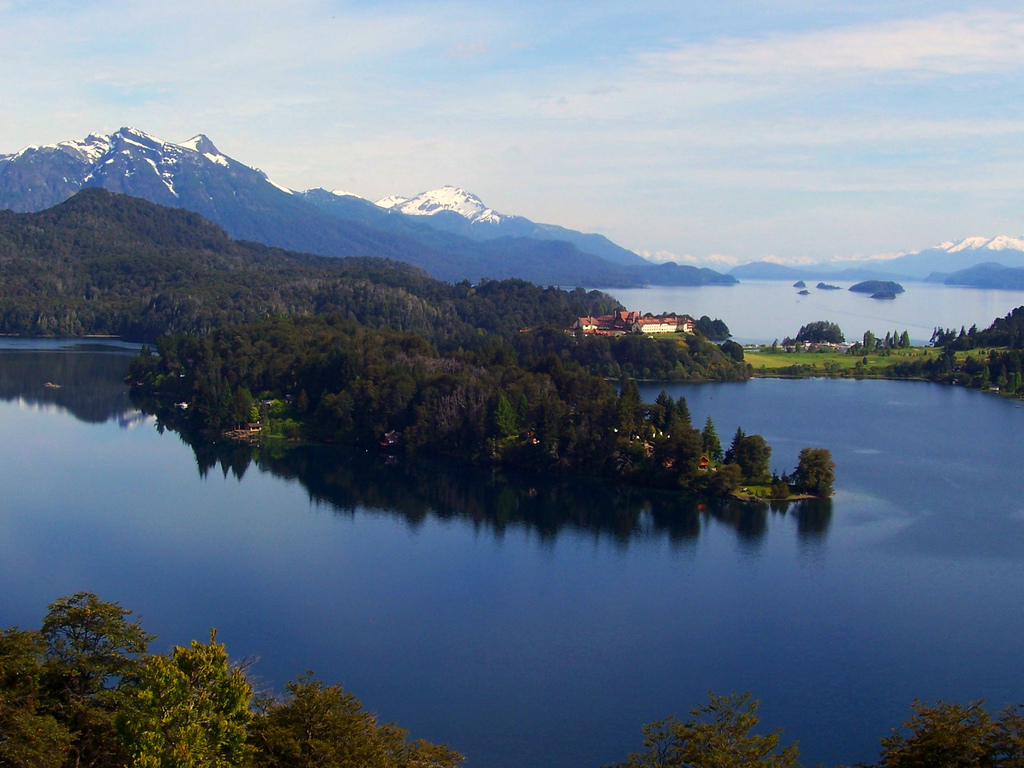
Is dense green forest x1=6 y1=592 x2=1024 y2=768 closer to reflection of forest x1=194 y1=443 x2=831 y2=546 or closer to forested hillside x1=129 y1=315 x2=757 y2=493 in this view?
reflection of forest x1=194 y1=443 x2=831 y2=546

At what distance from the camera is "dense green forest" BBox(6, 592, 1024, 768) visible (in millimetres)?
8789

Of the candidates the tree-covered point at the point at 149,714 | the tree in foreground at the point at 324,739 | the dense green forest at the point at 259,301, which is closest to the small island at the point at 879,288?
the dense green forest at the point at 259,301

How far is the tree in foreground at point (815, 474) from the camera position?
82.7ft

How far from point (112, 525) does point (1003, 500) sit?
20107 millimetres

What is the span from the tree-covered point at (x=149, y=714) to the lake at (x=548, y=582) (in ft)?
12.5

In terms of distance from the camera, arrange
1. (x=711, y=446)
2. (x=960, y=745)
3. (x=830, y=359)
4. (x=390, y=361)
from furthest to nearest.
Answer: (x=830, y=359)
(x=390, y=361)
(x=711, y=446)
(x=960, y=745)

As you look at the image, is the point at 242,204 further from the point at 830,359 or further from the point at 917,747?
the point at 917,747

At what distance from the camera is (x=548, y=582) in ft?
63.4

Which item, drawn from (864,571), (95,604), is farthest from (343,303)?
(95,604)

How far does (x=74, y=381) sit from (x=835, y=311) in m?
71.5

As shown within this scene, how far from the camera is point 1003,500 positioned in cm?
2520

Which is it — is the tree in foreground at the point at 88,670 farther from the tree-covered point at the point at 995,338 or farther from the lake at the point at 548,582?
the tree-covered point at the point at 995,338

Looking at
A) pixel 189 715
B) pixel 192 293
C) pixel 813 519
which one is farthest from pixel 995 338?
pixel 189 715

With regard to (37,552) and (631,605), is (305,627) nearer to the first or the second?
(631,605)
